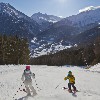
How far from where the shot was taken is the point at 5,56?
84.7 m

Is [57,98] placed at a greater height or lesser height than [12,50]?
lesser

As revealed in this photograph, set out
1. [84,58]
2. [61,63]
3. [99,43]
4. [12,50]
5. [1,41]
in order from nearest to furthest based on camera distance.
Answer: [1,41]
[12,50]
[99,43]
[84,58]
[61,63]

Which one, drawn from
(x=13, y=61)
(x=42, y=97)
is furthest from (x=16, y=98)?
(x=13, y=61)

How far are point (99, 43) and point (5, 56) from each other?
3548 centimetres

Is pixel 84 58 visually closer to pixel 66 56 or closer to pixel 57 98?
pixel 66 56

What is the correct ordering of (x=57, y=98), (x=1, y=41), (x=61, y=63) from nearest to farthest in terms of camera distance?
(x=57, y=98) → (x=1, y=41) → (x=61, y=63)

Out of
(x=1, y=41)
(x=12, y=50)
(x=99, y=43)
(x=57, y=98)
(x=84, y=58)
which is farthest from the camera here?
(x=84, y=58)

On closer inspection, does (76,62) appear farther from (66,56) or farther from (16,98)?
(16,98)

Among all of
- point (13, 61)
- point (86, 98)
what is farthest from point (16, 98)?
point (13, 61)

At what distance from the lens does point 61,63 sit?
15475 cm

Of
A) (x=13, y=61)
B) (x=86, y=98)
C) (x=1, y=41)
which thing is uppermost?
(x=1, y=41)

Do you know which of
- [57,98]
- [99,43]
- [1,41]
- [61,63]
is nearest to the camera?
[57,98]

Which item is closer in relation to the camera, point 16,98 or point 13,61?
point 16,98

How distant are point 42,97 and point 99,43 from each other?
3069 inches
